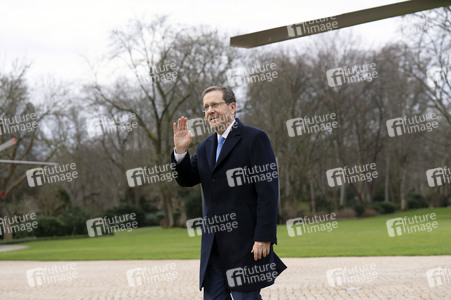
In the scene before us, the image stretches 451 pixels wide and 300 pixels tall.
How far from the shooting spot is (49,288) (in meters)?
12.6

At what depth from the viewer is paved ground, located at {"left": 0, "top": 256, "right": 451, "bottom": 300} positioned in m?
8.97

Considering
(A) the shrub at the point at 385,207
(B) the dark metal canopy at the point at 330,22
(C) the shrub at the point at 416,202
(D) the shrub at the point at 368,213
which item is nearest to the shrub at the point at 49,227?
(D) the shrub at the point at 368,213

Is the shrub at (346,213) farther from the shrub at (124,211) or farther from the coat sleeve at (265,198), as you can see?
the coat sleeve at (265,198)

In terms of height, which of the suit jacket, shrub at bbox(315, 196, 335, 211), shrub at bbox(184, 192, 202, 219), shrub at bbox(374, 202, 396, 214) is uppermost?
the suit jacket

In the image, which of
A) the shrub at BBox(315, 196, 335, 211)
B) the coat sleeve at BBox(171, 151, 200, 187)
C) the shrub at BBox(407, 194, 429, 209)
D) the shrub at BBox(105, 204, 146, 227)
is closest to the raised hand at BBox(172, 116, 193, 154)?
the coat sleeve at BBox(171, 151, 200, 187)

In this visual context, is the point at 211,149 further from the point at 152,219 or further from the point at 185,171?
the point at 152,219

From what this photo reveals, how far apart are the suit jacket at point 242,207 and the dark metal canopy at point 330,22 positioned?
169 cm

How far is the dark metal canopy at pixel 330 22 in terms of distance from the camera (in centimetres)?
533

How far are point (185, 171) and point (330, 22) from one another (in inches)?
93.8

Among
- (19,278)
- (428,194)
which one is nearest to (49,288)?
(19,278)

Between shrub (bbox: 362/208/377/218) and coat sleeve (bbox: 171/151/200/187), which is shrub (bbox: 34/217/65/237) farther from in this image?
coat sleeve (bbox: 171/151/200/187)

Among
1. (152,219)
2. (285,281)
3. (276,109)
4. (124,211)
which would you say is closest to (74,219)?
(124,211)

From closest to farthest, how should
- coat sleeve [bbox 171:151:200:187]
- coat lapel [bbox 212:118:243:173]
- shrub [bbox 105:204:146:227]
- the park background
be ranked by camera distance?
coat lapel [bbox 212:118:243:173]
coat sleeve [bbox 171:151:200:187]
the park background
shrub [bbox 105:204:146:227]

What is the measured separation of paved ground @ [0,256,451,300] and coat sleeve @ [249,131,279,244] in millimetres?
5144
